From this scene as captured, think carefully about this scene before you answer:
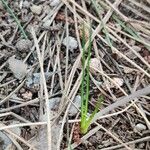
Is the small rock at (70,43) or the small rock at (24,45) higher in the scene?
the small rock at (70,43)

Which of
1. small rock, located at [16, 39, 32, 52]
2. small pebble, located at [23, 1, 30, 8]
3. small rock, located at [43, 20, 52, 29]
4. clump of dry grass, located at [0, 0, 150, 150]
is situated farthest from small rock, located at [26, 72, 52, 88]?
small pebble, located at [23, 1, 30, 8]

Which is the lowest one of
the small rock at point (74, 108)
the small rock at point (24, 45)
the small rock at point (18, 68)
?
the small rock at point (18, 68)

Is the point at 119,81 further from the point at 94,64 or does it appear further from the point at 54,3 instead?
the point at 54,3

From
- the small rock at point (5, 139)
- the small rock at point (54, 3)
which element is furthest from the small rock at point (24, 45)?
the small rock at point (5, 139)

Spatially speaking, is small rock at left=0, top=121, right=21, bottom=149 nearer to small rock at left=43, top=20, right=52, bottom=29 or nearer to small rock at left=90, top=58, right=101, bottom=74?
small rock at left=90, top=58, right=101, bottom=74

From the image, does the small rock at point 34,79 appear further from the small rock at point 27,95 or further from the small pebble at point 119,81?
the small pebble at point 119,81

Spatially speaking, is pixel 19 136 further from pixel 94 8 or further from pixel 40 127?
pixel 94 8

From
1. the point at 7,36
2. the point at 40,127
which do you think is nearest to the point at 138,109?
the point at 40,127
